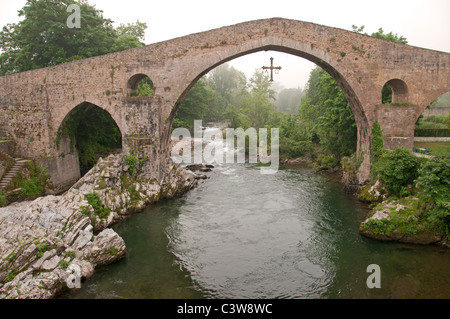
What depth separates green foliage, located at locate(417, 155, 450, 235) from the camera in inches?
376

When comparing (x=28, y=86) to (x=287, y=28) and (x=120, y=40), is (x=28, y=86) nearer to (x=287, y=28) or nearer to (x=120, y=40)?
(x=120, y=40)

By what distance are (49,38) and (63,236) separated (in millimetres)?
13739

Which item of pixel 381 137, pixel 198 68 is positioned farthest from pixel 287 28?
pixel 381 137

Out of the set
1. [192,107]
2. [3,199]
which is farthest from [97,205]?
[192,107]

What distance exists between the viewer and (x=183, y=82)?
51.0 ft

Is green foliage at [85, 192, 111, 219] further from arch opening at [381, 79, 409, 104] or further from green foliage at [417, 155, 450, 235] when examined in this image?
arch opening at [381, 79, 409, 104]

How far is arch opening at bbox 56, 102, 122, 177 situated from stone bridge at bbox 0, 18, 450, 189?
0.41 metres

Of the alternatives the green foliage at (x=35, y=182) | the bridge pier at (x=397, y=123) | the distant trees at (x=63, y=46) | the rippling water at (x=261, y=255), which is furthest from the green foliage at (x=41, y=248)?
the bridge pier at (x=397, y=123)

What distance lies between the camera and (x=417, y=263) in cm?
927

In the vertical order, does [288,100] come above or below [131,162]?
above

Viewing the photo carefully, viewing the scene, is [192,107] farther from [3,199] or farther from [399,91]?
[3,199]

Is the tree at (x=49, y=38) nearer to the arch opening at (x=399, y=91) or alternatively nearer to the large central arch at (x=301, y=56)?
the large central arch at (x=301, y=56)

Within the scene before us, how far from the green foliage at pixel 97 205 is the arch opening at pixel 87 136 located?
5.63 meters
